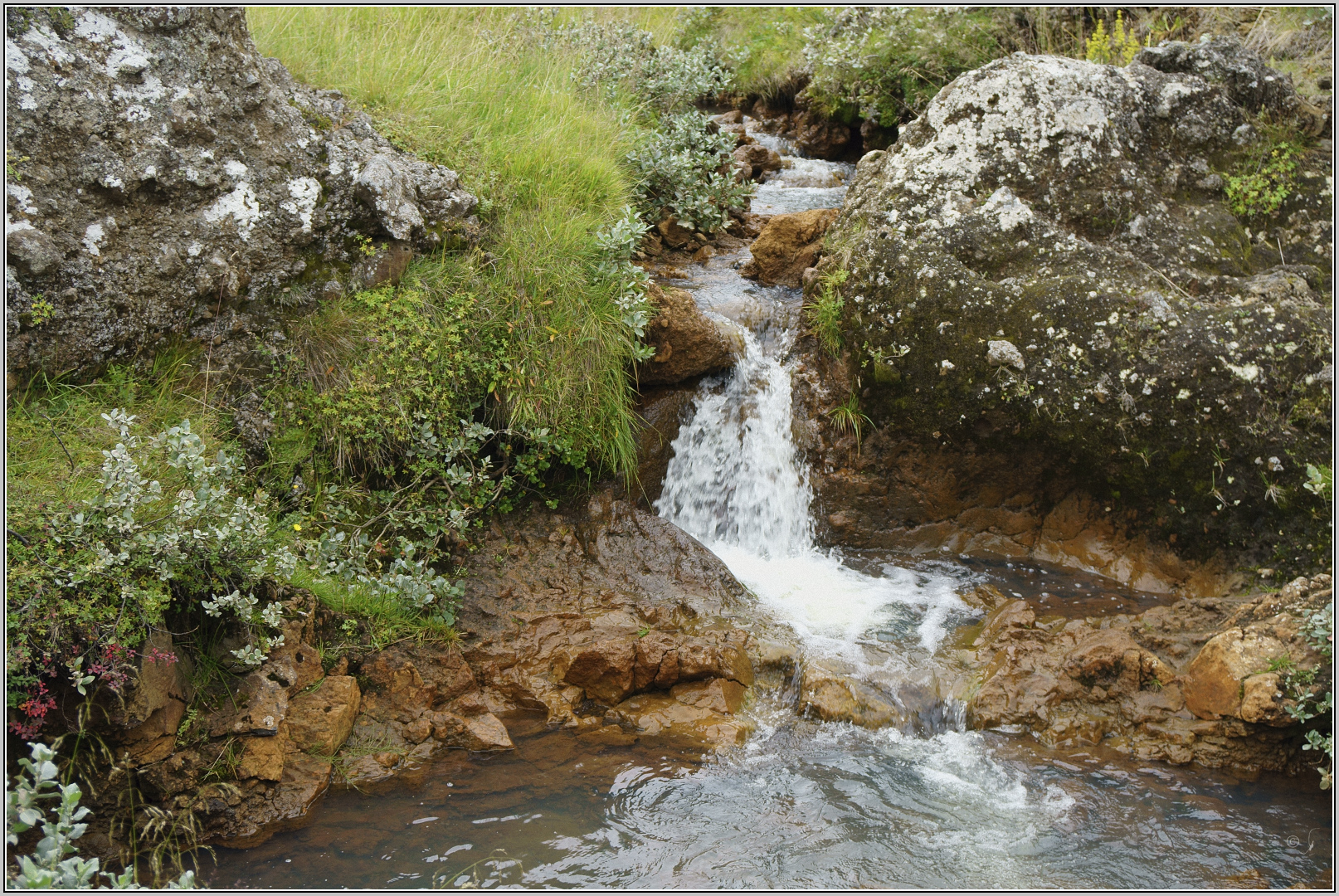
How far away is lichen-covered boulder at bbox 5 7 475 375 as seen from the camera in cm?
417

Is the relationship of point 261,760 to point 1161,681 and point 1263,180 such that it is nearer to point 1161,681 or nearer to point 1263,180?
point 1161,681

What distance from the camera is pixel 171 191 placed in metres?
4.59

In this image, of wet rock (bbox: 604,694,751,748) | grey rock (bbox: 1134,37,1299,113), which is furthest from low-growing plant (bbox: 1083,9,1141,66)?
wet rock (bbox: 604,694,751,748)

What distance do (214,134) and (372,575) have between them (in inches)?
104

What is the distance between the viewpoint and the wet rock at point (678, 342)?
234 inches

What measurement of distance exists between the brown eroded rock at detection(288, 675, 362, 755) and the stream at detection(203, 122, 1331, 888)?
258 mm

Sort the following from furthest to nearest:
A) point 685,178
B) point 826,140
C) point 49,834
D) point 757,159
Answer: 1. point 826,140
2. point 757,159
3. point 685,178
4. point 49,834

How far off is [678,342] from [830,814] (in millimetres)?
3284

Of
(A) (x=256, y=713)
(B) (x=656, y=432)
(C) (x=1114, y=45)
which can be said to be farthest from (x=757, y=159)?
(A) (x=256, y=713)

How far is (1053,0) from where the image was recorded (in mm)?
8844

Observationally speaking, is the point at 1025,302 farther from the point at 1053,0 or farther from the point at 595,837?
the point at 1053,0

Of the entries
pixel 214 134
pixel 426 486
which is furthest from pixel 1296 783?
pixel 214 134

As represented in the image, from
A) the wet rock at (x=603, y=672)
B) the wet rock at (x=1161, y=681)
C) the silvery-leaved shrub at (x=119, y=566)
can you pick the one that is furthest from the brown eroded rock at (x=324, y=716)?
the wet rock at (x=1161, y=681)

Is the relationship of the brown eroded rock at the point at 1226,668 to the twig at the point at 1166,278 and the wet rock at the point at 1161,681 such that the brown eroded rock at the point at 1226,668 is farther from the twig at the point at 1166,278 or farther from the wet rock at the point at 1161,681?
the twig at the point at 1166,278
